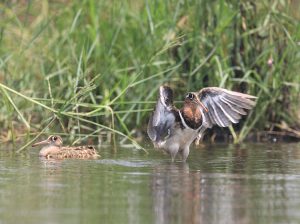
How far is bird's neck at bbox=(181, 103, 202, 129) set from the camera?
33.5 feet

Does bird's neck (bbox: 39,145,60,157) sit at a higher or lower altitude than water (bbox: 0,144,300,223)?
higher

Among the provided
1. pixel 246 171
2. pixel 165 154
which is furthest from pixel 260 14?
pixel 246 171

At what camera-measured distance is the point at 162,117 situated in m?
10.1

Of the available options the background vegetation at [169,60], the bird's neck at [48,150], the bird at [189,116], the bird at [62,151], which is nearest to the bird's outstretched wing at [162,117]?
the bird at [189,116]

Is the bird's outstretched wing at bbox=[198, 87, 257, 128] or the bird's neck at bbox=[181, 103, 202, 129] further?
the bird's outstretched wing at bbox=[198, 87, 257, 128]

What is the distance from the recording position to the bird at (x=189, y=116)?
398 inches

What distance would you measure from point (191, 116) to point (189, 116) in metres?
0.03

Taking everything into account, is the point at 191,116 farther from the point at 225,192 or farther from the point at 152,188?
the point at 225,192

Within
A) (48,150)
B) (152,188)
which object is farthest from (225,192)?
(48,150)

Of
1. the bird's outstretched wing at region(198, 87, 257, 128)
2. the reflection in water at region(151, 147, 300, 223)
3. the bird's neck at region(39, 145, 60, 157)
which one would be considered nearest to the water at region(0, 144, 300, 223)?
the reflection in water at region(151, 147, 300, 223)

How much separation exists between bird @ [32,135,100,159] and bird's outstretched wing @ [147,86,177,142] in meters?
0.64

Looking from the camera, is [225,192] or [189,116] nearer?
[225,192]

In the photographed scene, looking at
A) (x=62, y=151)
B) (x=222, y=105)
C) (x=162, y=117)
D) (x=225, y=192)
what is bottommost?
(x=225, y=192)

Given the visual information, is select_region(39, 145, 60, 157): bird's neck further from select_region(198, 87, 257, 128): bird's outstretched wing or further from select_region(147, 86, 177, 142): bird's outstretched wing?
select_region(198, 87, 257, 128): bird's outstretched wing
